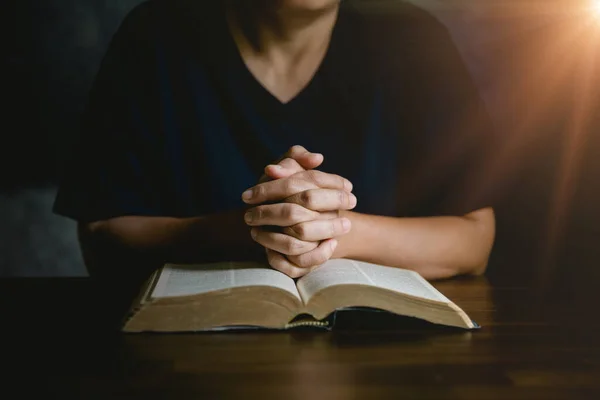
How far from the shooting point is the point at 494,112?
54.4 inches

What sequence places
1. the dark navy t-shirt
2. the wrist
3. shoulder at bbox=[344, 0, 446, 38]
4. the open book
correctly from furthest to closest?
shoulder at bbox=[344, 0, 446, 38], the dark navy t-shirt, the wrist, the open book

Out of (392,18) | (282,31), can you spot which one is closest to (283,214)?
(282,31)

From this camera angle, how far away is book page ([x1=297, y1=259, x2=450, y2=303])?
2.04 feet

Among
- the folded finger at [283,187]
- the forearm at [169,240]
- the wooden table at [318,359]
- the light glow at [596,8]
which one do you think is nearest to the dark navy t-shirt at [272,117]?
the forearm at [169,240]

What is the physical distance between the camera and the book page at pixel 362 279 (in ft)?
2.04

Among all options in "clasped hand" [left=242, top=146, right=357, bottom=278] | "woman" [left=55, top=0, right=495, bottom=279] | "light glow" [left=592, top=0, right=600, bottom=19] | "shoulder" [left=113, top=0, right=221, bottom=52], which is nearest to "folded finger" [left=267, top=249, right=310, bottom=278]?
"clasped hand" [left=242, top=146, right=357, bottom=278]

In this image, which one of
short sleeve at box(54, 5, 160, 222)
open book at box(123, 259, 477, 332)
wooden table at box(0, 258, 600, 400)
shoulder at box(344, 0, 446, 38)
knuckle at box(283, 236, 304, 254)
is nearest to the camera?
wooden table at box(0, 258, 600, 400)

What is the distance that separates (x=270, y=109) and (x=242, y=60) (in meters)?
0.13

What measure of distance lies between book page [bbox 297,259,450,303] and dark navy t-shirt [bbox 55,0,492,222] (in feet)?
1.65

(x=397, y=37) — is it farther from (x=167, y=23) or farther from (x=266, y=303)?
(x=266, y=303)

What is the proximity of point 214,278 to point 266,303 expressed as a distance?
96 mm

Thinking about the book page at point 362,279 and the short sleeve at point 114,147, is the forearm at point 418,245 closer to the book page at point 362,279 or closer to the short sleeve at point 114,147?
the book page at point 362,279

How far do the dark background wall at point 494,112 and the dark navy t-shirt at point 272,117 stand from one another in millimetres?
102

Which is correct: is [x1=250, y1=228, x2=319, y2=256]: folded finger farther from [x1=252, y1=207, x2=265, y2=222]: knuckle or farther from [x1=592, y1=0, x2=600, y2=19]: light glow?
[x1=592, y1=0, x2=600, y2=19]: light glow
